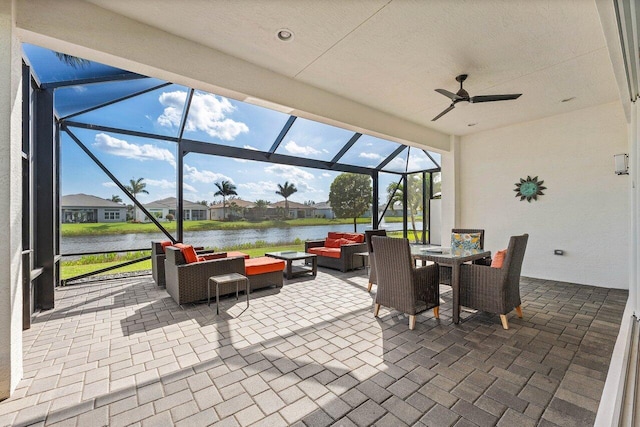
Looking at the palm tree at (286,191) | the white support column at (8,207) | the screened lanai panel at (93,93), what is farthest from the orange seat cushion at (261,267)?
the palm tree at (286,191)

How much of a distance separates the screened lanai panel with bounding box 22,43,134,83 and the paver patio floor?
123 inches

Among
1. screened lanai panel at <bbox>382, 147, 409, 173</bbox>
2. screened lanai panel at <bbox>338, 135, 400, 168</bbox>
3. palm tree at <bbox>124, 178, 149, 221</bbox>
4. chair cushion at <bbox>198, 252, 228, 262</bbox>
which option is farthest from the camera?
screened lanai panel at <bbox>382, 147, 409, 173</bbox>

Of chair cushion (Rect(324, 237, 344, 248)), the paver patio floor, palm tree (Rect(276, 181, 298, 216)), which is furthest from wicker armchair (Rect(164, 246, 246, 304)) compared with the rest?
palm tree (Rect(276, 181, 298, 216))

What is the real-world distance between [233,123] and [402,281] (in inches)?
197

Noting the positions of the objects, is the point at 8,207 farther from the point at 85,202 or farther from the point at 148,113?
the point at 85,202

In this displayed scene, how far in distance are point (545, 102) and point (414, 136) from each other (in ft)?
7.33

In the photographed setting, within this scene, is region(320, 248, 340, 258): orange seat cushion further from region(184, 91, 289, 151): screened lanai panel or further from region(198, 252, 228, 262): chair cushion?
region(184, 91, 289, 151): screened lanai panel

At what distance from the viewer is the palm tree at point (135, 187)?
227 inches

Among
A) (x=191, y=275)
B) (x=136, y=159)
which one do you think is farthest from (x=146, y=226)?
(x=191, y=275)

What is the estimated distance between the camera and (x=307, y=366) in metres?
2.35

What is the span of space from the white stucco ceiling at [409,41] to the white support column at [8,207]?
0.91 meters

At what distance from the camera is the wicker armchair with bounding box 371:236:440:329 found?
10.1ft

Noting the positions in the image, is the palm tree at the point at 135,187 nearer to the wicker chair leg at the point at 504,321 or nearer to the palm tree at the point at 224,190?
the palm tree at the point at 224,190

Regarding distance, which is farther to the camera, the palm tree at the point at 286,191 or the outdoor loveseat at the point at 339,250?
the palm tree at the point at 286,191
